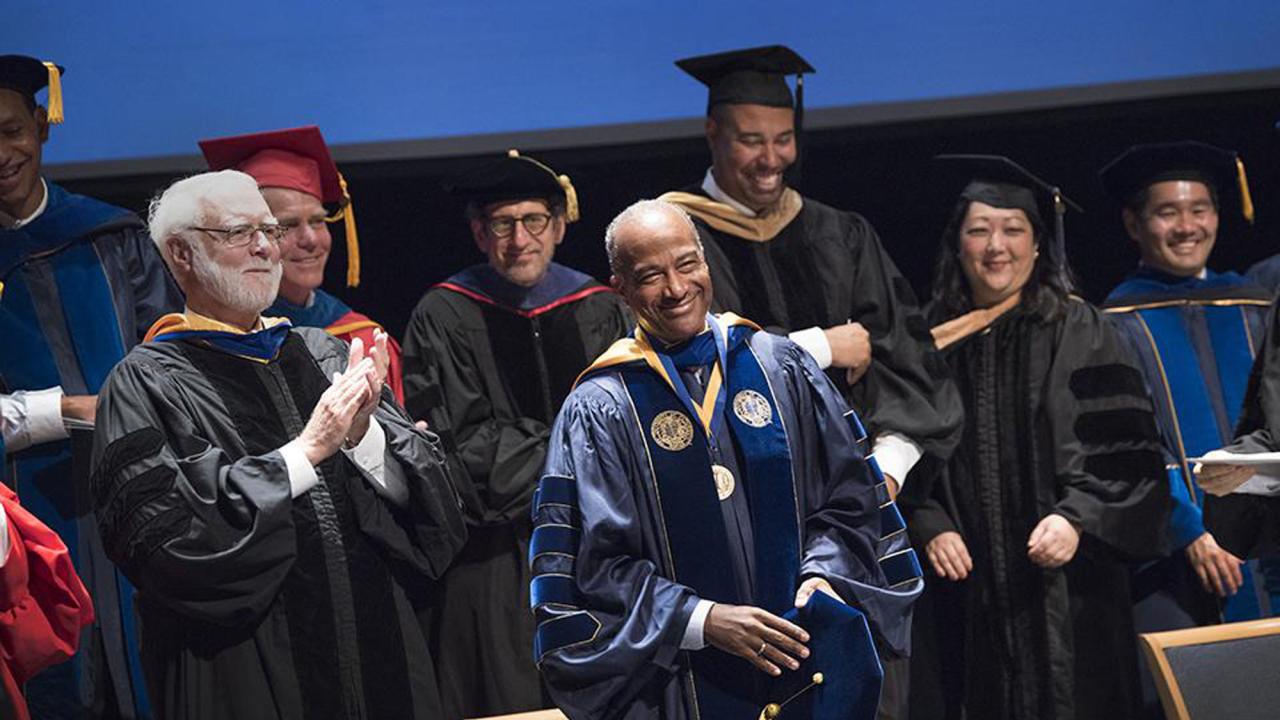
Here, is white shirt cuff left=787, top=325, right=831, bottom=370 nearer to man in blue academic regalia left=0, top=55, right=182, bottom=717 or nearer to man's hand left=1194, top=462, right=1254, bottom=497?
man's hand left=1194, top=462, right=1254, bottom=497

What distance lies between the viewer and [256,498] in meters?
3.64

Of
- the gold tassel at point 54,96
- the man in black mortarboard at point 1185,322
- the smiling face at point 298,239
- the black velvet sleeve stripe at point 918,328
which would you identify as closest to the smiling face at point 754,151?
the black velvet sleeve stripe at point 918,328

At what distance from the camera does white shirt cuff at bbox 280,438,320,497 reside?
3707mm

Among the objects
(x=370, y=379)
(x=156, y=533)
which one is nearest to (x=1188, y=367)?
(x=370, y=379)

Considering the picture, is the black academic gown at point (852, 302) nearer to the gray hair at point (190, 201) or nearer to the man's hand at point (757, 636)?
the gray hair at point (190, 201)

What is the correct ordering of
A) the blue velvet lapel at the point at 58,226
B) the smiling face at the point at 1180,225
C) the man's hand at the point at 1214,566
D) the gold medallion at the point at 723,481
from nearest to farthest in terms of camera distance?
the gold medallion at the point at 723,481 < the blue velvet lapel at the point at 58,226 < the man's hand at the point at 1214,566 < the smiling face at the point at 1180,225

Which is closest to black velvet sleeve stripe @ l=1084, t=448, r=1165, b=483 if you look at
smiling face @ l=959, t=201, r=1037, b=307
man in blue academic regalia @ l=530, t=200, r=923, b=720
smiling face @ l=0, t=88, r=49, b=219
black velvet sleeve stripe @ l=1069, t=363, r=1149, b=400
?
black velvet sleeve stripe @ l=1069, t=363, r=1149, b=400

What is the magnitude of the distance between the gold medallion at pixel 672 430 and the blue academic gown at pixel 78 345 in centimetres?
174

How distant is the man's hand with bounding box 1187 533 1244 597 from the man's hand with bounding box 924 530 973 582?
2.55ft

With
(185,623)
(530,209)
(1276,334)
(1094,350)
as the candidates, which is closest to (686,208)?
(530,209)

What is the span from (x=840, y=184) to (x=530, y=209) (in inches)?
66.2

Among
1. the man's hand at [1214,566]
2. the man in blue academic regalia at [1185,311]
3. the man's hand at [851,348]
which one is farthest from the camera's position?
the man in blue academic regalia at [1185,311]

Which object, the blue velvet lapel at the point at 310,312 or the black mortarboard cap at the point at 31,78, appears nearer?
the black mortarboard cap at the point at 31,78

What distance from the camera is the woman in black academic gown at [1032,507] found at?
4.93 meters
